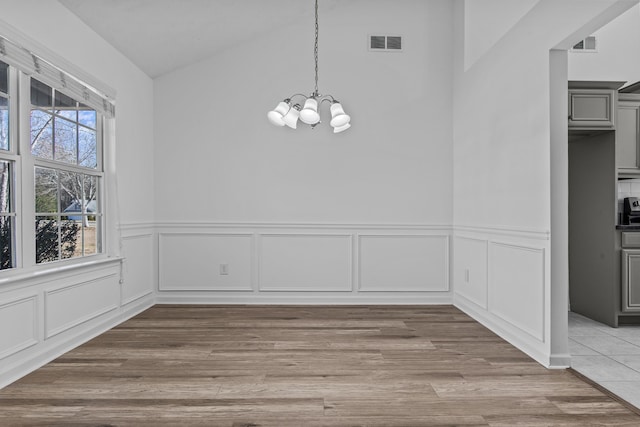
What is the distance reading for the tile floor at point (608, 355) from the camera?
246cm

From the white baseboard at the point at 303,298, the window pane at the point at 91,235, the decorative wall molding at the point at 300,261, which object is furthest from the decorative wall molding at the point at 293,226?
the window pane at the point at 91,235

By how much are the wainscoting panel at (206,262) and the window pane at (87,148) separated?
4.21 feet

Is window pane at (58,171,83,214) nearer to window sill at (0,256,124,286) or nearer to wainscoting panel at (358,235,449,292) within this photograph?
window sill at (0,256,124,286)

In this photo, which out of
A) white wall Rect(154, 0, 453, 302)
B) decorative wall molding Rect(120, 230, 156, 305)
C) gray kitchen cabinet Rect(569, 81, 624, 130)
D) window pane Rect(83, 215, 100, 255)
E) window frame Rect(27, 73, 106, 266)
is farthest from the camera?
white wall Rect(154, 0, 453, 302)

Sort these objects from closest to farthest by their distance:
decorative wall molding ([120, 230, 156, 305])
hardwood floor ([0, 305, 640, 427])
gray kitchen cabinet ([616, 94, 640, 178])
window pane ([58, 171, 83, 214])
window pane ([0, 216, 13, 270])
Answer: hardwood floor ([0, 305, 640, 427]) → window pane ([0, 216, 13, 270]) → window pane ([58, 171, 83, 214]) → gray kitchen cabinet ([616, 94, 640, 178]) → decorative wall molding ([120, 230, 156, 305])

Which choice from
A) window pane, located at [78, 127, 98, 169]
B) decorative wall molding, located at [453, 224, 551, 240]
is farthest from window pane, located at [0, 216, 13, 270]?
decorative wall molding, located at [453, 224, 551, 240]

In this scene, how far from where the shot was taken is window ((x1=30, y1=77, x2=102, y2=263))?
2891mm

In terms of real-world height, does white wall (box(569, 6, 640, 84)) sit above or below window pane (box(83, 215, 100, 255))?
above

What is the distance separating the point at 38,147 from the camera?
2.88 meters

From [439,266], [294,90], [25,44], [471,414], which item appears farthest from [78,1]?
[439,266]

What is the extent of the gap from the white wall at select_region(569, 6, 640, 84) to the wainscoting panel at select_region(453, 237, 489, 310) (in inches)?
90.3

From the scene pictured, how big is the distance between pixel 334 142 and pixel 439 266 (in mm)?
1847

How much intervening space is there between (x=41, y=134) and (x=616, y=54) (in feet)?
17.8

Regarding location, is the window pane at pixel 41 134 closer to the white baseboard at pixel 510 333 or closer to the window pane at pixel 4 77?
the window pane at pixel 4 77
